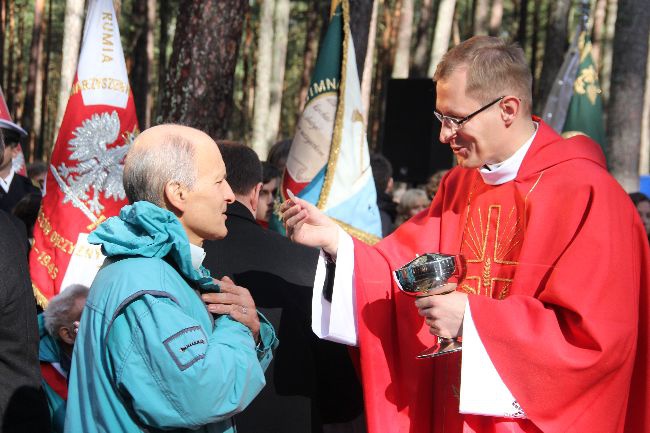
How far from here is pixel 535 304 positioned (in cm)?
309

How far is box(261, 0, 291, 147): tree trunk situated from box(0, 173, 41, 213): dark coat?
14.1 meters

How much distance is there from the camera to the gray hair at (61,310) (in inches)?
151

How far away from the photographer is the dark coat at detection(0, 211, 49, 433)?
2879 mm

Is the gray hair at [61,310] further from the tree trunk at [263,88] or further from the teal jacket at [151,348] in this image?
the tree trunk at [263,88]

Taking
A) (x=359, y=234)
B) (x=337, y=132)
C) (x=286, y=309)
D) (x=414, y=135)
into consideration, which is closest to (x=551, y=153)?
(x=286, y=309)

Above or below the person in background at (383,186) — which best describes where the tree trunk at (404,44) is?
above

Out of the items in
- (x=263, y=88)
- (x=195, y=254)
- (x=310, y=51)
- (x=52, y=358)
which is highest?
(x=310, y=51)

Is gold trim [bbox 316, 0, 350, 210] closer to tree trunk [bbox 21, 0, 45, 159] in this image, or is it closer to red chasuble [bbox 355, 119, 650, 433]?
red chasuble [bbox 355, 119, 650, 433]

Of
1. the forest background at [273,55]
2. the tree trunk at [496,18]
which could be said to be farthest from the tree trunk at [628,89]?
the tree trunk at [496,18]

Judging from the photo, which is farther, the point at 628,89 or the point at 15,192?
the point at 628,89

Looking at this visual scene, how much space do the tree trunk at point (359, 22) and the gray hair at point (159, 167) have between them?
597 centimetres

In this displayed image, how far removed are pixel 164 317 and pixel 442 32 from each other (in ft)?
60.4

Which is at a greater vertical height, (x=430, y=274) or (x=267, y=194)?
(x=430, y=274)

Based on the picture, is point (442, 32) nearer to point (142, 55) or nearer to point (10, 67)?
point (142, 55)
